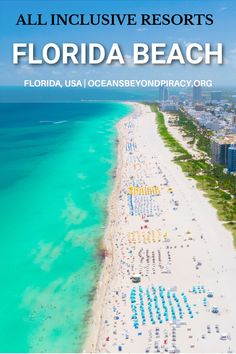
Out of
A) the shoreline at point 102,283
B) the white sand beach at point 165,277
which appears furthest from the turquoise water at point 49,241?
the white sand beach at point 165,277

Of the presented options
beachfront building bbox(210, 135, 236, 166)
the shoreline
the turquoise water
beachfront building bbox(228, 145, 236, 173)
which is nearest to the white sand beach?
the shoreline

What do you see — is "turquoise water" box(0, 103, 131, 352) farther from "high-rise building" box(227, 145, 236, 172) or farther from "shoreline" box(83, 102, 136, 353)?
"high-rise building" box(227, 145, 236, 172)

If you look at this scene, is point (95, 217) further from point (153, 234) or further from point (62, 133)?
point (62, 133)

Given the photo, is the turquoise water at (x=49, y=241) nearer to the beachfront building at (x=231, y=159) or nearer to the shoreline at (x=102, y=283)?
the shoreline at (x=102, y=283)

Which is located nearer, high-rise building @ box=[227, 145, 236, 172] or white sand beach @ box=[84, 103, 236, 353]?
white sand beach @ box=[84, 103, 236, 353]

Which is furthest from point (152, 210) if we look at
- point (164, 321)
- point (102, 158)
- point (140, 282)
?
point (102, 158)

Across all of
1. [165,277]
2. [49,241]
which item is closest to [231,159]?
[49,241]
